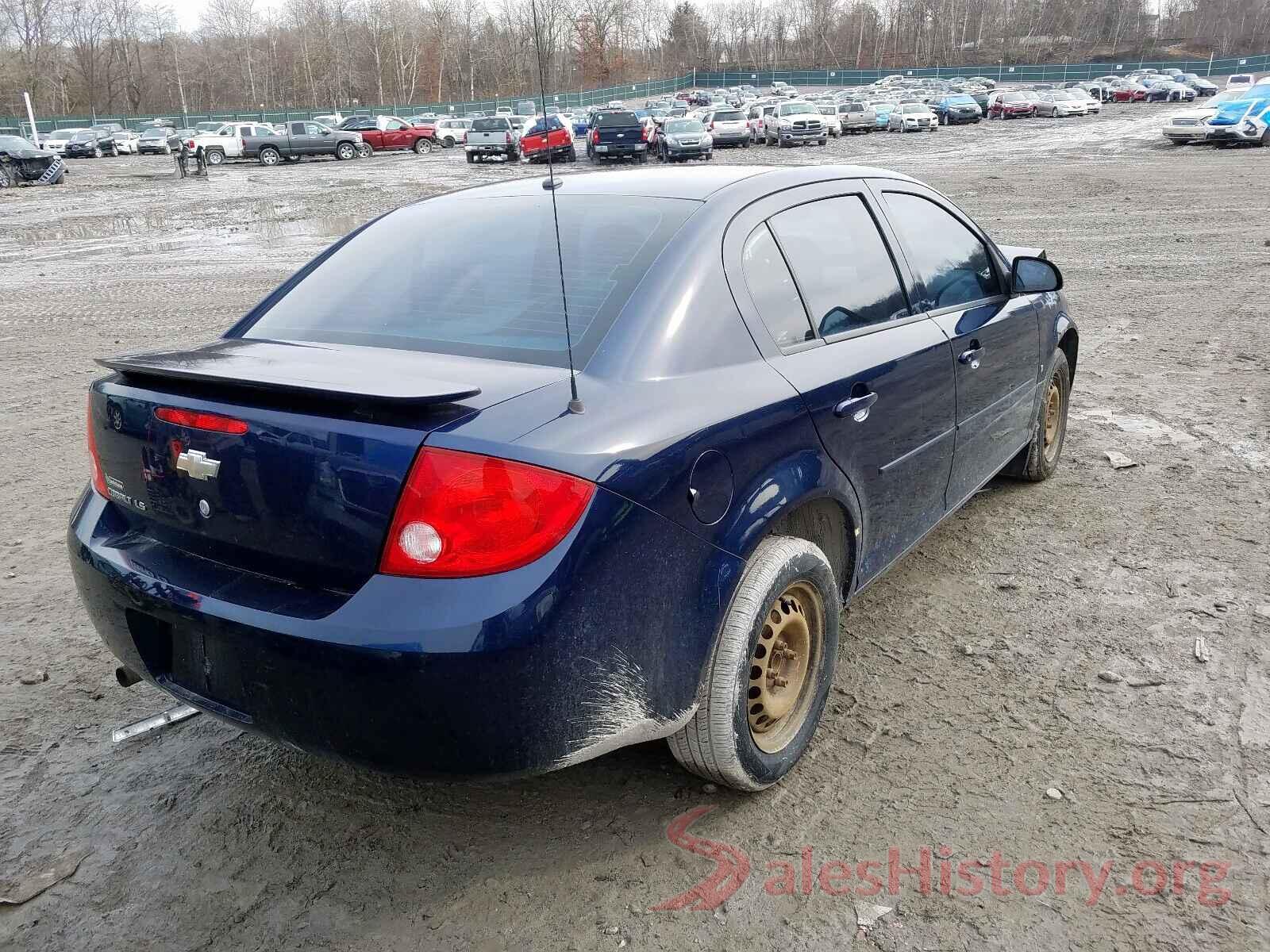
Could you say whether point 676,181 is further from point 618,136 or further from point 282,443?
point 618,136

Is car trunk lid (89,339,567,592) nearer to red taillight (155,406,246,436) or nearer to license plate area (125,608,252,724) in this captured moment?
red taillight (155,406,246,436)

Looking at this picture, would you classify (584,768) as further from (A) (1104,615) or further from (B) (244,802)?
(A) (1104,615)

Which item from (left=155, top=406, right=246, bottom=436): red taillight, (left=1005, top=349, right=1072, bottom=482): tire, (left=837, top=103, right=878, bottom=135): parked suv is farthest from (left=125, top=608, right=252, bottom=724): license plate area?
(left=837, top=103, right=878, bottom=135): parked suv

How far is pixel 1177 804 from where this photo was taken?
8.88 feet

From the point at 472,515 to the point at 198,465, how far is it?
0.76 m

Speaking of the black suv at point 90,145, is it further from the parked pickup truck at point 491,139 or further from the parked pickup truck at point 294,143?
the parked pickup truck at point 491,139

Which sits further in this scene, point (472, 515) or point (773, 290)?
point (773, 290)

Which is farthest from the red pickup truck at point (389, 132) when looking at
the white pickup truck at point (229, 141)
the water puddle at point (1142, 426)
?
the water puddle at point (1142, 426)

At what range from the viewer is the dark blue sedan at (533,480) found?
209cm

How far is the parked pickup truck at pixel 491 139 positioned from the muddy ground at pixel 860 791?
114ft

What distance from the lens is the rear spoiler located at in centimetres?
216

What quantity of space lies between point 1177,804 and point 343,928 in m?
2.21

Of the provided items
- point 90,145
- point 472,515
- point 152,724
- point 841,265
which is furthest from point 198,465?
point 90,145

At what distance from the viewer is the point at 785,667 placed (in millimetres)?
2861
